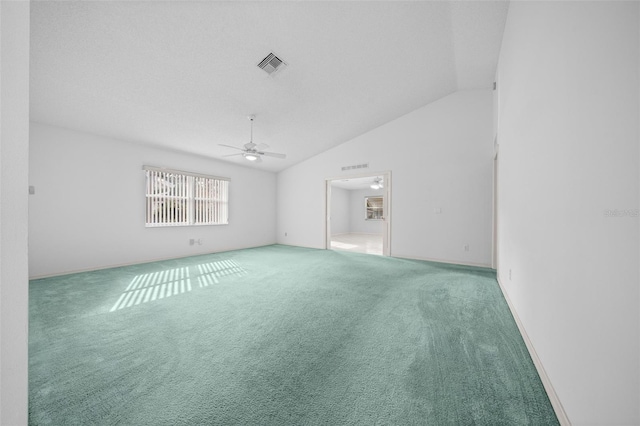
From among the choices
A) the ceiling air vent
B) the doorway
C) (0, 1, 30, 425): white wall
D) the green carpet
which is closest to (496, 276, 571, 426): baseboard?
the green carpet

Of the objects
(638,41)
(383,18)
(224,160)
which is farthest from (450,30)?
(224,160)

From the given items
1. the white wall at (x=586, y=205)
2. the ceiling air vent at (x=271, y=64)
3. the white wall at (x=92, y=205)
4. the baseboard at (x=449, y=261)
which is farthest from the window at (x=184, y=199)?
the white wall at (x=586, y=205)

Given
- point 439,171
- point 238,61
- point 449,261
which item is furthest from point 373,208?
point 238,61

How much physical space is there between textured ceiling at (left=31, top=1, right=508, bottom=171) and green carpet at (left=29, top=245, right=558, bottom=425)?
107 inches

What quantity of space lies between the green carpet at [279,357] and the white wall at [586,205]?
42cm

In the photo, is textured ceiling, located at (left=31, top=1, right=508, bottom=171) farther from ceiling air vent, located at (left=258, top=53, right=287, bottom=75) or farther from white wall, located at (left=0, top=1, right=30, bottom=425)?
white wall, located at (left=0, top=1, right=30, bottom=425)

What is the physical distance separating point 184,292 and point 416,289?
314cm

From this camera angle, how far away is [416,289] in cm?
314

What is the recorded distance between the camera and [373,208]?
1142cm

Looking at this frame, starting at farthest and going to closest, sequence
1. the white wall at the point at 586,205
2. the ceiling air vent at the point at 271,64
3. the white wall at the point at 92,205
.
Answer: the white wall at the point at 92,205, the ceiling air vent at the point at 271,64, the white wall at the point at 586,205

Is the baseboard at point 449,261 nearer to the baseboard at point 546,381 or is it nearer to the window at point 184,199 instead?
the baseboard at point 546,381

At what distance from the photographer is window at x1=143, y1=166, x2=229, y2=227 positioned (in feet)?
16.4

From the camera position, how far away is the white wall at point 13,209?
677 millimetres

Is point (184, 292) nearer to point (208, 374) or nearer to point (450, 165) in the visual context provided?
point (208, 374)
